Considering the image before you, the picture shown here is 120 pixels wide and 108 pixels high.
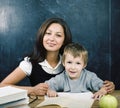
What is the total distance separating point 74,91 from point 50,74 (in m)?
0.42

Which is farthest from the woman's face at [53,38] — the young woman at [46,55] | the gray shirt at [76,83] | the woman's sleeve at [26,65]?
the gray shirt at [76,83]

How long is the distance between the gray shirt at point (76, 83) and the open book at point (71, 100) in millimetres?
177

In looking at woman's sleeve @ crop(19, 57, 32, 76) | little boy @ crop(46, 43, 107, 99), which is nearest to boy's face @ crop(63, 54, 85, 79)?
little boy @ crop(46, 43, 107, 99)

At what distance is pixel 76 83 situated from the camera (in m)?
1.97

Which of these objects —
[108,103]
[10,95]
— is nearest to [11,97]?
[10,95]

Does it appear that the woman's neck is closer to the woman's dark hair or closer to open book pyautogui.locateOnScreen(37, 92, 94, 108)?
the woman's dark hair

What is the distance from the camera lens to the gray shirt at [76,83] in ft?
6.43

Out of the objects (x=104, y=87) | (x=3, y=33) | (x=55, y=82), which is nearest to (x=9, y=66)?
(x=3, y=33)

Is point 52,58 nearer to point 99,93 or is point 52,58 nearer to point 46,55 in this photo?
point 46,55

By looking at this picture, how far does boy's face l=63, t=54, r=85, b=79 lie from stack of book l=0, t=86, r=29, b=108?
0.51 metres

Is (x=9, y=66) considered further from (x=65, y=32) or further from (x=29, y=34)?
(x=65, y=32)

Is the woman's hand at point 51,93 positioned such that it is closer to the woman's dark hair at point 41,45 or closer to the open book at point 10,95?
the open book at point 10,95

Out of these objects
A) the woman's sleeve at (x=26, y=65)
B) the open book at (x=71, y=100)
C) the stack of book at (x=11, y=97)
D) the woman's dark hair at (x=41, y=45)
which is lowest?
the open book at (x=71, y=100)

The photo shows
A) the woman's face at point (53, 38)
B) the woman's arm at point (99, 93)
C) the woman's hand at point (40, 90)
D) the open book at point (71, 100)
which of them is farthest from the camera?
the woman's face at point (53, 38)
